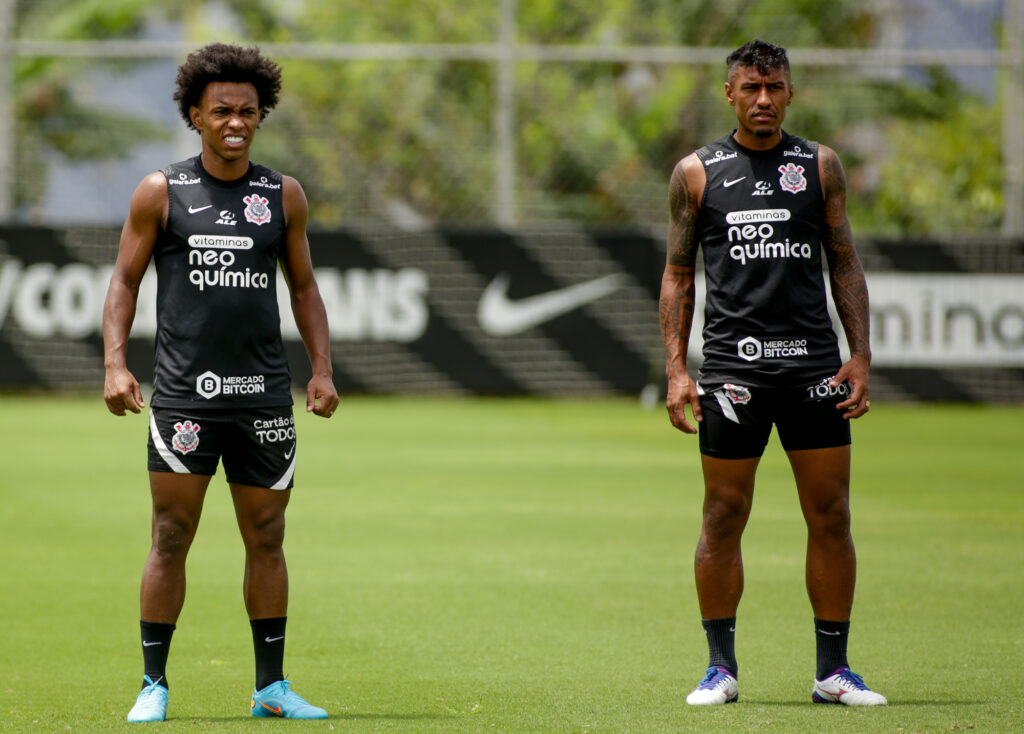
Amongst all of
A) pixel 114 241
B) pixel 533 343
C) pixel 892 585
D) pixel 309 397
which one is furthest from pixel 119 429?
pixel 309 397

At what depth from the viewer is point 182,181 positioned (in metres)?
5.35

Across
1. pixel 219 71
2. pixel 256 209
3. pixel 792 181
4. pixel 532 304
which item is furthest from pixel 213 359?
pixel 532 304

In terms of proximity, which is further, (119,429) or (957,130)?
(957,130)

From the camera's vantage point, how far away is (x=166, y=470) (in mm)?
5254

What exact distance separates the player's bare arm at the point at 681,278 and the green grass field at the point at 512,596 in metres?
1.13

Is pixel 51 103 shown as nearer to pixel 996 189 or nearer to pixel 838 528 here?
pixel 996 189

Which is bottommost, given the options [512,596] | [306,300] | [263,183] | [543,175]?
[512,596]

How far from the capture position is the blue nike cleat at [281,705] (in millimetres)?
5250

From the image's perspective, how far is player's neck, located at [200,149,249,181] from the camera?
17.6ft

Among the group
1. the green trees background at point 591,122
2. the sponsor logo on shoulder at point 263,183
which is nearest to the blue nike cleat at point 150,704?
the sponsor logo on shoulder at point 263,183

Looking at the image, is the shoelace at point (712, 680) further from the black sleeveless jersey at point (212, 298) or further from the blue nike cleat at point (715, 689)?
the black sleeveless jersey at point (212, 298)

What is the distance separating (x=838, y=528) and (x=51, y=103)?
27.6 meters

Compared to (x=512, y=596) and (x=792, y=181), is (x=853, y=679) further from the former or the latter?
(x=512, y=596)

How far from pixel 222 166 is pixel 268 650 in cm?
168
